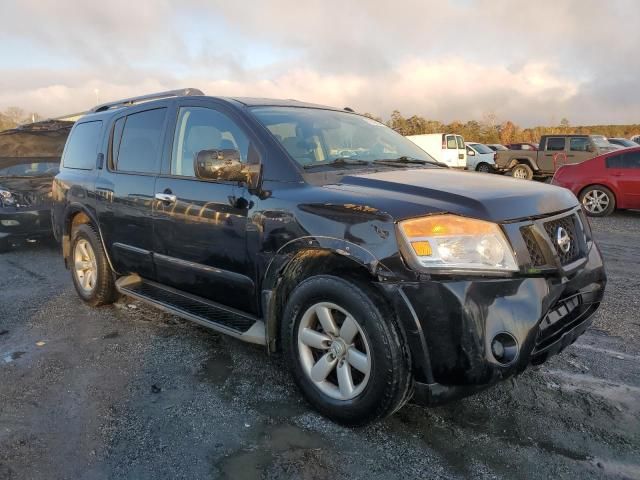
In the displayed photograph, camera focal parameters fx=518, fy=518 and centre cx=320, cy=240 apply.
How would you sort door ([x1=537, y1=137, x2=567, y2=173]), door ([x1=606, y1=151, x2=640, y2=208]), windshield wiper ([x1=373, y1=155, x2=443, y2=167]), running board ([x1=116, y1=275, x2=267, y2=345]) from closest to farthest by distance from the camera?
running board ([x1=116, y1=275, x2=267, y2=345]), windshield wiper ([x1=373, y1=155, x2=443, y2=167]), door ([x1=606, y1=151, x2=640, y2=208]), door ([x1=537, y1=137, x2=567, y2=173])

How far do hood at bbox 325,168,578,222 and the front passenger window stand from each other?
0.90 m


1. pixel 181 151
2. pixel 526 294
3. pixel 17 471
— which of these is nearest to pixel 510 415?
pixel 526 294

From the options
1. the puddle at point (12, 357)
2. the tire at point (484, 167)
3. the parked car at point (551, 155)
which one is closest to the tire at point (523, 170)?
the parked car at point (551, 155)

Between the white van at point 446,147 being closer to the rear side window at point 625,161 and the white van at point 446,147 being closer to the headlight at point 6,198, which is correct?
the rear side window at point 625,161

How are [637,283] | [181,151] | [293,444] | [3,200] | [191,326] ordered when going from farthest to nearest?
[3,200], [637,283], [191,326], [181,151], [293,444]

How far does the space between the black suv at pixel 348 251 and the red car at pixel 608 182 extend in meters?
7.75

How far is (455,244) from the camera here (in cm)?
245

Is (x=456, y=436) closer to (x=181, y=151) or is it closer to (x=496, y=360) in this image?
(x=496, y=360)

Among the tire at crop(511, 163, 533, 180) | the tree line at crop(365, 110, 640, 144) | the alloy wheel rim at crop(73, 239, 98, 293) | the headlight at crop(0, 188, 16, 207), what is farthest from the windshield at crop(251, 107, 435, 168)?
the tree line at crop(365, 110, 640, 144)

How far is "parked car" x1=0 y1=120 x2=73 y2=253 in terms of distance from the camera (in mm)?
7734

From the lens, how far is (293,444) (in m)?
2.65

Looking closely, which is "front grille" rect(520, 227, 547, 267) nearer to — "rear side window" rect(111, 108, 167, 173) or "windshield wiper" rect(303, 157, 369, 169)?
"windshield wiper" rect(303, 157, 369, 169)

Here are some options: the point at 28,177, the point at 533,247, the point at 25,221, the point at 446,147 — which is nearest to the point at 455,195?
the point at 533,247

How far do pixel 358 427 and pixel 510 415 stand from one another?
2.88ft
